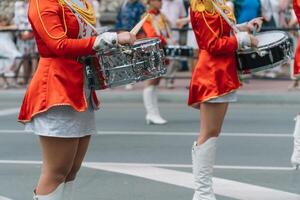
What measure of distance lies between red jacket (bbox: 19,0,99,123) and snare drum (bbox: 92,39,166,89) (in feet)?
0.45

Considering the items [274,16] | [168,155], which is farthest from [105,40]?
[274,16]

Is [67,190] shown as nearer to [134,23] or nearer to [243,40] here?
[243,40]

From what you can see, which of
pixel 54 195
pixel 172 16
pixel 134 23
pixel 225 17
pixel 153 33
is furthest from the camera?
pixel 172 16

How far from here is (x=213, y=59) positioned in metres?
6.24

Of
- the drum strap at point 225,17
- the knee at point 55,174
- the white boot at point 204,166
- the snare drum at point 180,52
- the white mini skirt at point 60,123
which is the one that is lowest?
the snare drum at point 180,52

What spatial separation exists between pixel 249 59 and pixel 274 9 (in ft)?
37.6

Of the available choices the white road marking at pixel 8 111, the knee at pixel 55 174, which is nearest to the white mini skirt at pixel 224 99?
the knee at pixel 55 174

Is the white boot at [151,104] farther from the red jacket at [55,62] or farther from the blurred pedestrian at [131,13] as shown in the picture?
the red jacket at [55,62]

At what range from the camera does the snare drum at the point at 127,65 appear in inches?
203

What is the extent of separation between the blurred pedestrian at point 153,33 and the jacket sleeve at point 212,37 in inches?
204

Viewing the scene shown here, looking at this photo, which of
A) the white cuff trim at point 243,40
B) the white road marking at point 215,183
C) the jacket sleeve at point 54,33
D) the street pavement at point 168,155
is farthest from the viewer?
the street pavement at point 168,155

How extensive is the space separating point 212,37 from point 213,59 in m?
0.20

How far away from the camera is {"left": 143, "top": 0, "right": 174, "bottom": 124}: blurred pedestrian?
11.5m

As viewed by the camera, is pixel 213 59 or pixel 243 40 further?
pixel 213 59
